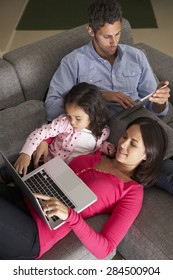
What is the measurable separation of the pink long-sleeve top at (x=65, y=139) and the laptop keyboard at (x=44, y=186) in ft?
0.49

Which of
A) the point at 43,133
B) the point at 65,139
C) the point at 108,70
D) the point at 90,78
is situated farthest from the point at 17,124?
the point at 108,70

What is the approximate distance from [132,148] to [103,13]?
0.72 metres

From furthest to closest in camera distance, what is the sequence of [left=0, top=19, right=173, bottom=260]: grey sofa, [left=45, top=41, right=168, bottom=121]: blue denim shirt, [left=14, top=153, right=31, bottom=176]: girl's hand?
1. [left=45, top=41, right=168, bottom=121]: blue denim shirt
2. [left=14, top=153, right=31, bottom=176]: girl's hand
3. [left=0, top=19, right=173, bottom=260]: grey sofa

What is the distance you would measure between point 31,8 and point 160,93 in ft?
9.81

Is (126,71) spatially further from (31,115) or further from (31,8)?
(31,8)

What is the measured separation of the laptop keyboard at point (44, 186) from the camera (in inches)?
47.6

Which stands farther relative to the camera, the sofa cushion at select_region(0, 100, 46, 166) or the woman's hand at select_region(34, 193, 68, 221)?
the sofa cushion at select_region(0, 100, 46, 166)

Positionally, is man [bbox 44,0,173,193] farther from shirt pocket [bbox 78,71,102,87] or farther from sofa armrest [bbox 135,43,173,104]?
sofa armrest [bbox 135,43,173,104]

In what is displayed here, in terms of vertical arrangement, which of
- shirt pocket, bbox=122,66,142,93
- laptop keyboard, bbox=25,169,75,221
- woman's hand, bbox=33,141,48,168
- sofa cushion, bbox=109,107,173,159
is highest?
shirt pocket, bbox=122,66,142,93

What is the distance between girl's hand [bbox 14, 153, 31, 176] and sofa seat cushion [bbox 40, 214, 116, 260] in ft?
1.13

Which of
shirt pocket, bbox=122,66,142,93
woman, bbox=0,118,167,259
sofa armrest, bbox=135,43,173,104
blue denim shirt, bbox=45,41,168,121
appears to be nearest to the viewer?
woman, bbox=0,118,167,259

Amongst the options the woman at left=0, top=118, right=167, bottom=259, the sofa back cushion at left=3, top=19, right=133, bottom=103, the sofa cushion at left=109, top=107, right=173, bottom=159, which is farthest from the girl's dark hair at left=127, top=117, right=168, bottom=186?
the sofa back cushion at left=3, top=19, right=133, bottom=103

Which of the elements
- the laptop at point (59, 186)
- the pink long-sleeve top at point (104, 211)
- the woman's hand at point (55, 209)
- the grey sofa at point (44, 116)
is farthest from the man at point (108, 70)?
the woman's hand at point (55, 209)

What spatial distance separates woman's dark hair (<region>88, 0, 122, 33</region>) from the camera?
1479 millimetres
